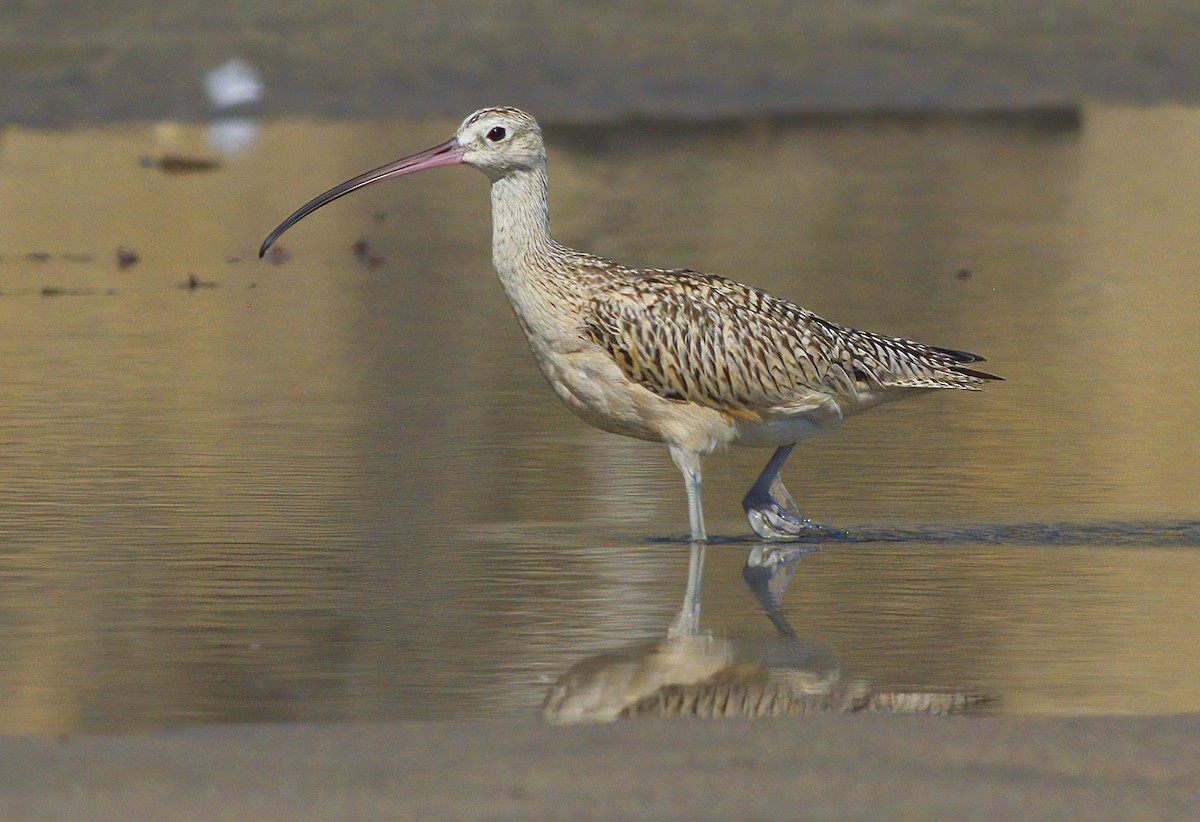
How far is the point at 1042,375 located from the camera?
13680 mm

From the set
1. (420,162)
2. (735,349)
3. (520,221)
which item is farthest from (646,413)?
(420,162)

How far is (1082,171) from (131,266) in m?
11.5

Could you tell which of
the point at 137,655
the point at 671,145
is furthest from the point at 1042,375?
the point at 671,145

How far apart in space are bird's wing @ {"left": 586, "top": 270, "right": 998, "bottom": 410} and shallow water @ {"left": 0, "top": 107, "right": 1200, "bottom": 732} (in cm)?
53

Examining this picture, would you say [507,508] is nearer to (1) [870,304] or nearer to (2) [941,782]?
(2) [941,782]

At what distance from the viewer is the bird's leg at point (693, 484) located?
9438 mm

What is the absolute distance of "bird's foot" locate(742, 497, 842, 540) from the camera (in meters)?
9.52

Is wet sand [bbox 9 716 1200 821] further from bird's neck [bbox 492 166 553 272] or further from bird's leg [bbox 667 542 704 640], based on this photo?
bird's neck [bbox 492 166 553 272]

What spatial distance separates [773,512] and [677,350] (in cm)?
75

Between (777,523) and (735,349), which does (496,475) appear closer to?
(735,349)

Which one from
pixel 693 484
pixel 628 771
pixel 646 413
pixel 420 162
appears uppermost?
pixel 420 162

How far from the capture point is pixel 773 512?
9523 millimetres

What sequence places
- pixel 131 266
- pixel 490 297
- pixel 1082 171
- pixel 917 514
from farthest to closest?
pixel 1082 171
pixel 131 266
pixel 490 297
pixel 917 514

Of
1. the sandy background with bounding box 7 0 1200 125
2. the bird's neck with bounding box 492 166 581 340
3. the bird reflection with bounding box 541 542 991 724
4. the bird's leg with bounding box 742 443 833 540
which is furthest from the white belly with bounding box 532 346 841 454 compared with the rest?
the sandy background with bounding box 7 0 1200 125
